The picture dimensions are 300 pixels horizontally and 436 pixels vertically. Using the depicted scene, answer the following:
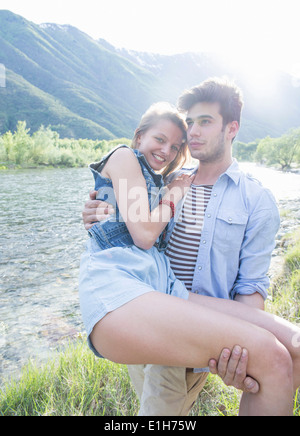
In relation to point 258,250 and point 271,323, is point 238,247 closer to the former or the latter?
point 258,250

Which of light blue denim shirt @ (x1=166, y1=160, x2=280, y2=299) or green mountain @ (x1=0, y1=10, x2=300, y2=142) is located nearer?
light blue denim shirt @ (x1=166, y1=160, x2=280, y2=299)

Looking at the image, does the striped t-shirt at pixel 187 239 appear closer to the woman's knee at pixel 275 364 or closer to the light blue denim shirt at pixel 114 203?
the light blue denim shirt at pixel 114 203

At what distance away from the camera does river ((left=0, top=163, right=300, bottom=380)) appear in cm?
378

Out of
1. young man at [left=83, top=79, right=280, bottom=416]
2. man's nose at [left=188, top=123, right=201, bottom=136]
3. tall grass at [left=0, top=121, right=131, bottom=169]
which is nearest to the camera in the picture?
young man at [left=83, top=79, right=280, bottom=416]

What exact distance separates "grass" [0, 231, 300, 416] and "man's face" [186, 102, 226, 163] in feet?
5.91

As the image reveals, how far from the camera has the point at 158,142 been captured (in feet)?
7.68

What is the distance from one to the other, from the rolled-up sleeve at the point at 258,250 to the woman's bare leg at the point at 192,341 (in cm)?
63

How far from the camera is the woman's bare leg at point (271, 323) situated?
162 cm

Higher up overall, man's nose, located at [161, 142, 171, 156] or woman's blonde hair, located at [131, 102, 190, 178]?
woman's blonde hair, located at [131, 102, 190, 178]

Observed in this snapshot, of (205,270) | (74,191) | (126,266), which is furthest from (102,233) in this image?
(74,191)

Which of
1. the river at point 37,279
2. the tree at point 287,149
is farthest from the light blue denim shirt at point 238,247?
the tree at point 287,149

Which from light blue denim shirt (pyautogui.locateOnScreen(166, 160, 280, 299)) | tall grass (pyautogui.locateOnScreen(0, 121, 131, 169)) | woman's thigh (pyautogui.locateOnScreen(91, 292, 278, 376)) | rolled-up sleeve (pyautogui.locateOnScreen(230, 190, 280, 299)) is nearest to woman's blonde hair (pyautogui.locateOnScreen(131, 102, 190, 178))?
light blue denim shirt (pyautogui.locateOnScreen(166, 160, 280, 299))

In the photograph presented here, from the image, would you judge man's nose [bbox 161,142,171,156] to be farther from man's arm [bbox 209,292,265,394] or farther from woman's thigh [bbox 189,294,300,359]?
man's arm [bbox 209,292,265,394]
